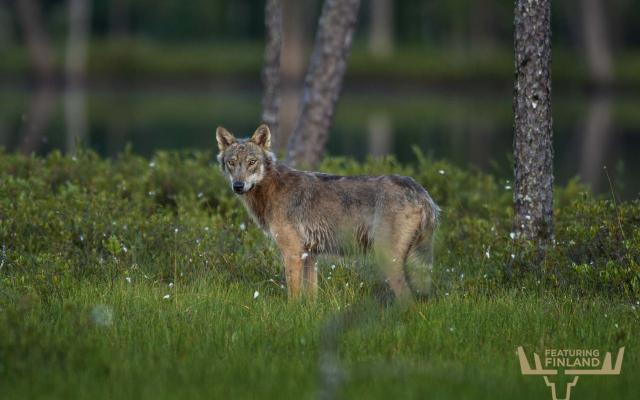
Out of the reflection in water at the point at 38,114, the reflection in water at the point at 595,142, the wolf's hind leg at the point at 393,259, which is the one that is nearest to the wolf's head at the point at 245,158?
the wolf's hind leg at the point at 393,259

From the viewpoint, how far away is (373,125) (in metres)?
38.1

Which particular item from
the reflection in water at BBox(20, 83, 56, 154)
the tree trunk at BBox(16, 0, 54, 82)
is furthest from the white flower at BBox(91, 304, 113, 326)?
the tree trunk at BBox(16, 0, 54, 82)

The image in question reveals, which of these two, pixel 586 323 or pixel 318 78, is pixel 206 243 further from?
Answer: pixel 318 78

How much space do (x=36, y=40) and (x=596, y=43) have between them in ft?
111

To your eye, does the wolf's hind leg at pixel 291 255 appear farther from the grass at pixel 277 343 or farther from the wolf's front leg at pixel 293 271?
the grass at pixel 277 343

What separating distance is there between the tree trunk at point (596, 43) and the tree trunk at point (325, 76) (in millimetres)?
45929

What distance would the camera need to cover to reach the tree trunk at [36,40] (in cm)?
6191

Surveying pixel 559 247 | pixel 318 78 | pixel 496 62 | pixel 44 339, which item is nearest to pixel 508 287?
pixel 559 247

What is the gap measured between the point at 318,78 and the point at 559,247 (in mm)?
6563

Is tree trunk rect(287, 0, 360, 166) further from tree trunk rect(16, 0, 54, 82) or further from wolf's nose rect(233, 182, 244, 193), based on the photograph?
tree trunk rect(16, 0, 54, 82)

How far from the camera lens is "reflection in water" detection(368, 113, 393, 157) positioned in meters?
28.7

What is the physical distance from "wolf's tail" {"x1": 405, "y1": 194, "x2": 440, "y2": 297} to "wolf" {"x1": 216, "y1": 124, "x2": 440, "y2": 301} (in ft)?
0.03


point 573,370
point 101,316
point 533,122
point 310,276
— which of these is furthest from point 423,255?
point 101,316

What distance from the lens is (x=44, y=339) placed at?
7.81 m
